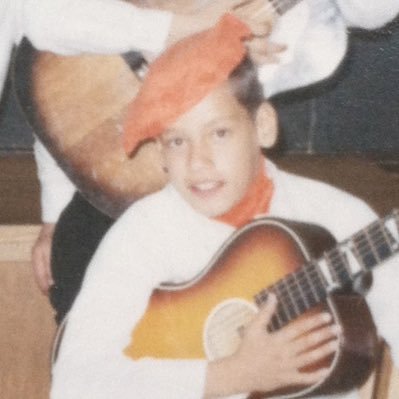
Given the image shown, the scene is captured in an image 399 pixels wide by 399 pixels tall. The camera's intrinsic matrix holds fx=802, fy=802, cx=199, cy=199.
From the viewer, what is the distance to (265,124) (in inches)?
24.6

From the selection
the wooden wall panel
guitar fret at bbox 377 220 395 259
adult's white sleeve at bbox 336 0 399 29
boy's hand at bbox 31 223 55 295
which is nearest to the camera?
guitar fret at bbox 377 220 395 259

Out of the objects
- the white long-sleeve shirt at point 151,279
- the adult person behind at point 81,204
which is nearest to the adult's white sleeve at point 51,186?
the adult person behind at point 81,204

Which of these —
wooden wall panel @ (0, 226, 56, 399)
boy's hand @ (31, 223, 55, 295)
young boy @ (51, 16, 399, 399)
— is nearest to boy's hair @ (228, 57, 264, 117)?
young boy @ (51, 16, 399, 399)

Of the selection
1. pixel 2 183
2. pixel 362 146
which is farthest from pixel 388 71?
pixel 2 183

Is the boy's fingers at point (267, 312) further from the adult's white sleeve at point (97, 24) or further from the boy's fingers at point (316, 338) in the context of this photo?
the adult's white sleeve at point (97, 24)

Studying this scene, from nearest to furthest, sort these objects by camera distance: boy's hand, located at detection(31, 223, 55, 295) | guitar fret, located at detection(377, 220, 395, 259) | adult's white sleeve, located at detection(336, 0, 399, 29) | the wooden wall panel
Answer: guitar fret, located at detection(377, 220, 395, 259), adult's white sleeve, located at detection(336, 0, 399, 29), boy's hand, located at detection(31, 223, 55, 295), the wooden wall panel

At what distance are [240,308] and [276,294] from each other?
0.12 feet

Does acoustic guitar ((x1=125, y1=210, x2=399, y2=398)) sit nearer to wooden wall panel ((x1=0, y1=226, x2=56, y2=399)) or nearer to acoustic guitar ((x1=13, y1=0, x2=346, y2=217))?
acoustic guitar ((x1=13, y1=0, x2=346, y2=217))

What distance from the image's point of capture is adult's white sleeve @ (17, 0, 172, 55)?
68 cm

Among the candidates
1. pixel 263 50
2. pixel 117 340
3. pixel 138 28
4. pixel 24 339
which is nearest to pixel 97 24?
pixel 138 28

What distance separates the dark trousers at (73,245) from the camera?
0.70 meters

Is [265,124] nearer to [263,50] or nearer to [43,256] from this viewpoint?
[263,50]

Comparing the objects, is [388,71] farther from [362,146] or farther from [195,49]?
[195,49]

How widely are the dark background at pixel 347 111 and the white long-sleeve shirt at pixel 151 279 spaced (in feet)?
0.49
